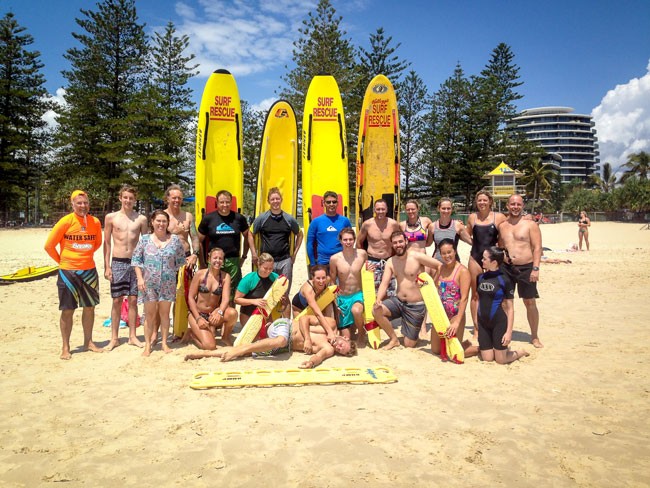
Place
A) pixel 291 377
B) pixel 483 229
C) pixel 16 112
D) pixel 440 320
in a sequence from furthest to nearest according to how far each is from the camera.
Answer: pixel 16 112 → pixel 483 229 → pixel 440 320 → pixel 291 377

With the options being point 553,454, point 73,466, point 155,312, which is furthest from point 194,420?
point 553,454

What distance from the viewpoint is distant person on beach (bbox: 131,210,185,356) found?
4.23m

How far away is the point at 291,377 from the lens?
11.5 ft

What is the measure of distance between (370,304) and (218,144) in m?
3.41

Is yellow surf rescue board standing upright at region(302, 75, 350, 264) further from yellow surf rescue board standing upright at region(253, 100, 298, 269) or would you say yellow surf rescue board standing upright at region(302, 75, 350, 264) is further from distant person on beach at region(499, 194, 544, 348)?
distant person on beach at region(499, 194, 544, 348)

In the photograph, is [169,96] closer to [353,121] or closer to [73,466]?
[353,121]

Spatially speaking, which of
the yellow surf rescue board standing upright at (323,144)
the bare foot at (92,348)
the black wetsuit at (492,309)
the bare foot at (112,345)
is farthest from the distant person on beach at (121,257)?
the black wetsuit at (492,309)

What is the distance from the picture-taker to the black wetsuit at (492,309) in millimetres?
3928

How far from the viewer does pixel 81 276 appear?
13.7ft

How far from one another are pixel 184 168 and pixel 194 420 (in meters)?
28.7

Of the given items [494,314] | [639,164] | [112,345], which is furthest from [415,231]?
[639,164]

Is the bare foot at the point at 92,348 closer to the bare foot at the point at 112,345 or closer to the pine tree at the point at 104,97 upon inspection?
the bare foot at the point at 112,345

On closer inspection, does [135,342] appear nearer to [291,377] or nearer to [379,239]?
[291,377]

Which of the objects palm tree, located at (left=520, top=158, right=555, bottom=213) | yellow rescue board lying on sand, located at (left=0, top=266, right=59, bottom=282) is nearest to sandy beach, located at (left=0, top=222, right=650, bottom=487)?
yellow rescue board lying on sand, located at (left=0, top=266, right=59, bottom=282)
